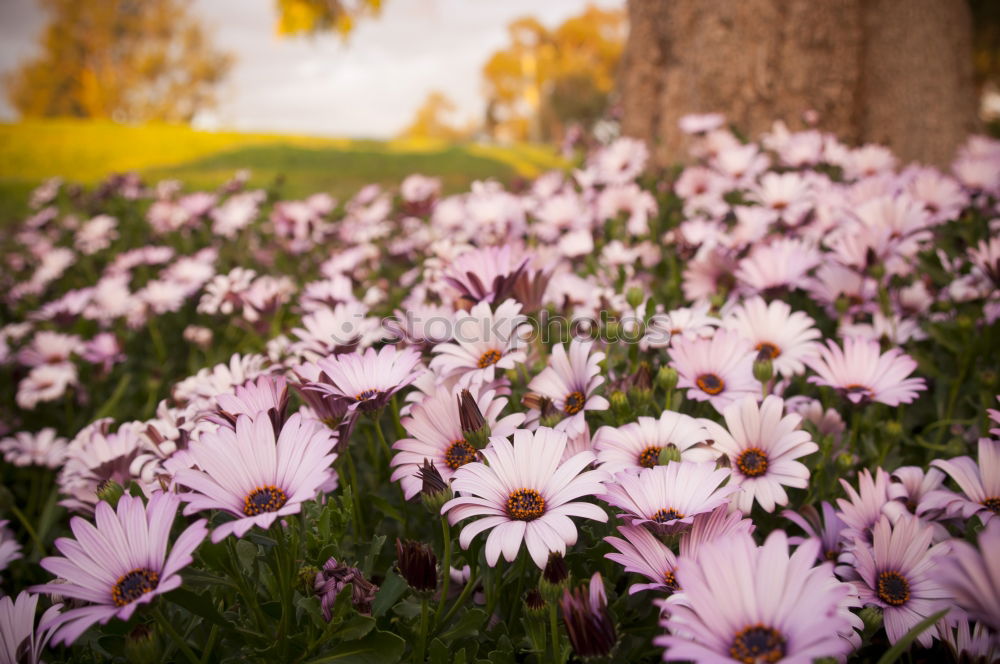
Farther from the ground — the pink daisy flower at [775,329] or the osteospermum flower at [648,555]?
the pink daisy flower at [775,329]

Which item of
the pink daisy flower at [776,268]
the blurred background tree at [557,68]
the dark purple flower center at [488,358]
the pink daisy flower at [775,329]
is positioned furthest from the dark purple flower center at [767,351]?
the blurred background tree at [557,68]

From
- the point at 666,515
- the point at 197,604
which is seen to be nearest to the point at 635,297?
the point at 666,515

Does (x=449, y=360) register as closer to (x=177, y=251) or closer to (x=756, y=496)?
(x=756, y=496)

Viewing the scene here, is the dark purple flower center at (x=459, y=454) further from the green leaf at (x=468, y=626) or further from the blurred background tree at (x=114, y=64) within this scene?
the blurred background tree at (x=114, y=64)

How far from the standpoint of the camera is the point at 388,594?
1.05 meters

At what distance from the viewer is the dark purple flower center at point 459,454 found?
1.16 m

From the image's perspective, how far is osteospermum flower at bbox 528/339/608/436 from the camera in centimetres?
125

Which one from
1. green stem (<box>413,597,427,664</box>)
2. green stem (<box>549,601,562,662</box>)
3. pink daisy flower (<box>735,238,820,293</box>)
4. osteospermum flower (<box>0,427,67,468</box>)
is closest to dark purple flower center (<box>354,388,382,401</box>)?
green stem (<box>413,597,427,664</box>)

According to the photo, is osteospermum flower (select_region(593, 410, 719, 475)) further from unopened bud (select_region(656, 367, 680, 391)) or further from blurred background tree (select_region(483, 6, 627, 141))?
blurred background tree (select_region(483, 6, 627, 141))

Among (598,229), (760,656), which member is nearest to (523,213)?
(598,229)

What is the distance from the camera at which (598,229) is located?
110 inches

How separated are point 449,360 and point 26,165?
42.9 feet

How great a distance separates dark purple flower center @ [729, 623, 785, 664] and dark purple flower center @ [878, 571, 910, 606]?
436 mm

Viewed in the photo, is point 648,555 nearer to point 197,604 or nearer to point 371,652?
point 371,652
